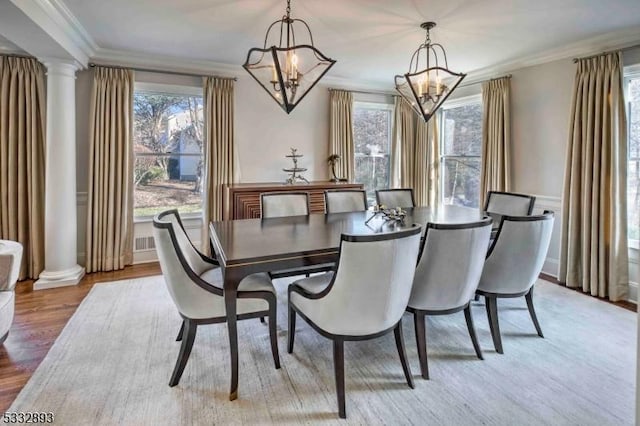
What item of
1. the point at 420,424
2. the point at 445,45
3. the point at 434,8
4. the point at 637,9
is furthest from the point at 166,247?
the point at 637,9

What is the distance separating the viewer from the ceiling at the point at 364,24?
291 cm

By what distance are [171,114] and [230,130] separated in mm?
807

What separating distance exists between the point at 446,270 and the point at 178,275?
5.18 feet

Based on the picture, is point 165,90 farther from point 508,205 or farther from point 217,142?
point 508,205

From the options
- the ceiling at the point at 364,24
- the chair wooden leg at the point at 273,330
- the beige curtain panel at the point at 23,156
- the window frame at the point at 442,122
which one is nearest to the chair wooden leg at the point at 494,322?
the chair wooden leg at the point at 273,330

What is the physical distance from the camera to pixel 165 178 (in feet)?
15.9

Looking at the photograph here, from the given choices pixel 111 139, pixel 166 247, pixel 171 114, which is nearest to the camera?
pixel 166 247

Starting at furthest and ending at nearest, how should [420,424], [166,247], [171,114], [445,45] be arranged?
1. [171,114]
2. [445,45]
3. [166,247]
4. [420,424]

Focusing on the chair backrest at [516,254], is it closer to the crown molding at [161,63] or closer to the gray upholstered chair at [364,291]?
the gray upholstered chair at [364,291]

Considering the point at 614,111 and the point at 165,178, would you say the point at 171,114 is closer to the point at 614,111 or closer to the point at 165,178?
the point at 165,178

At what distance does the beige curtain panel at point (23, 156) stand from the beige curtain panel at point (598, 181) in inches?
228

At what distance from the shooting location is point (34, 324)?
2959mm

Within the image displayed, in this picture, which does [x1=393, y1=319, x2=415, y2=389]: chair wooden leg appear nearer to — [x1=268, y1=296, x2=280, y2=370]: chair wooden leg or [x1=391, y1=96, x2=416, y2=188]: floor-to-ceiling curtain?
[x1=268, y1=296, x2=280, y2=370]: chair wooden leg

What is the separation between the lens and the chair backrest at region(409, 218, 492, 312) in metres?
2.14
